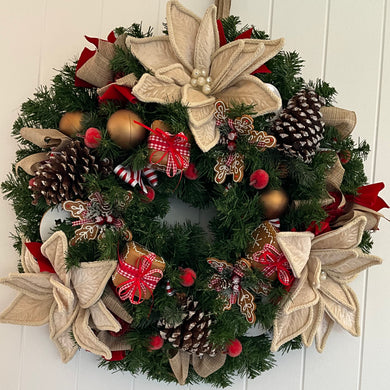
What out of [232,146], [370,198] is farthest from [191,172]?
[370,198]

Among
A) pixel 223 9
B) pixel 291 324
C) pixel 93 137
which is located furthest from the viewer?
pixel 223 9

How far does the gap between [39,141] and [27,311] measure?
36 centimetres

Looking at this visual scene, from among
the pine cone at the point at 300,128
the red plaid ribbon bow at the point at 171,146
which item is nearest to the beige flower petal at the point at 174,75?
the red plaid ribbon bow at the point at 171,146

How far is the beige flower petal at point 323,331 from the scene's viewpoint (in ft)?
2.94

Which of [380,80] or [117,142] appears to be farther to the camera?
[380,80]

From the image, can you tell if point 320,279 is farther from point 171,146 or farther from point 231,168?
point 171,146

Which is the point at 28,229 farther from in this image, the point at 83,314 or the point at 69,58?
the point at 69,58

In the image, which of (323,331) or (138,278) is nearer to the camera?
(138,278)

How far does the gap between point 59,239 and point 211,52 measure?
483 mm

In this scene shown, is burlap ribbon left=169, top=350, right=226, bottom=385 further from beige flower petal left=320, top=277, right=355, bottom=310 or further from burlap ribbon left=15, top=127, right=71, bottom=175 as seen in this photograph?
burlap ribbon left=15, top=127, right=71, bottom=175

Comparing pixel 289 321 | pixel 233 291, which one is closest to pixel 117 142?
pixel 233 291

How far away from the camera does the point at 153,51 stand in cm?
78

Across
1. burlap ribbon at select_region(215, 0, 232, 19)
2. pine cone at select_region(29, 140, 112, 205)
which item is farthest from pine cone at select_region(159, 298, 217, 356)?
burlap ribbon at select_region(215, 0, 232, 19)

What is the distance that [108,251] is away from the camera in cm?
72
